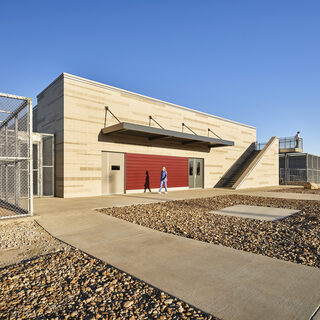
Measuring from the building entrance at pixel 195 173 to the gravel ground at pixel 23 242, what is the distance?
13.9 metres

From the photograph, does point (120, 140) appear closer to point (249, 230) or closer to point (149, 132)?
point (149, 132)

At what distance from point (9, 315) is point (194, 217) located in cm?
537

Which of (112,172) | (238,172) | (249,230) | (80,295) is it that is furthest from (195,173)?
Answer: (80,295)

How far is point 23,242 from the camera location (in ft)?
15.5

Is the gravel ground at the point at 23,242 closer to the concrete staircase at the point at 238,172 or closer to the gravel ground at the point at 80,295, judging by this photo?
the gravel ground at the point at 80,295

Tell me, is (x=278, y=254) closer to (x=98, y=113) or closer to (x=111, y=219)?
(x=111, y=219)

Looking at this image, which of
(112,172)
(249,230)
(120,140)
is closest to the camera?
(249,230)

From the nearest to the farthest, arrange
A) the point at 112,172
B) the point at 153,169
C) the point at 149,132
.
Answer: the point at 149,132, the point at 112,172, the point at 153,169

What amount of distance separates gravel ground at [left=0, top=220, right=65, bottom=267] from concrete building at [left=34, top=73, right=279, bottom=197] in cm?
642

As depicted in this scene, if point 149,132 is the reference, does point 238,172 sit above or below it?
below

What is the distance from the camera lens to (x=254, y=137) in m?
25.0

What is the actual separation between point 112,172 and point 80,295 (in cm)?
1158

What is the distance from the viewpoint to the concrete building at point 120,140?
491 inches

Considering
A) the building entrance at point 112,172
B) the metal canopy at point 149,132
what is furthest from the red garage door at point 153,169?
the metal canopy at point 149,132
